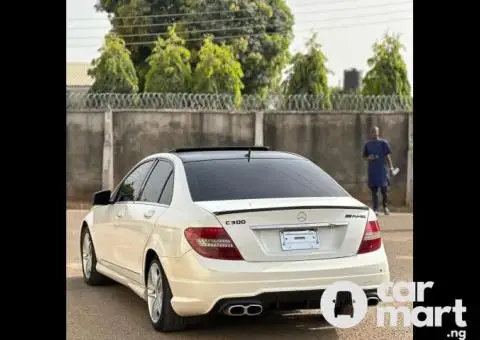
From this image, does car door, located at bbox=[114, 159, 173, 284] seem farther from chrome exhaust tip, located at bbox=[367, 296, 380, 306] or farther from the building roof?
the building roof

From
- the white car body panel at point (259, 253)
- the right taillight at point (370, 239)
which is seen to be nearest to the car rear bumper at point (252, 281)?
the white car body panel at point (259, 253)

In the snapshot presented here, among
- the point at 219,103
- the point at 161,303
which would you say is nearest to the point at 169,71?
the point at 219,103

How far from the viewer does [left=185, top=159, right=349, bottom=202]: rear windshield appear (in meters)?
6.80

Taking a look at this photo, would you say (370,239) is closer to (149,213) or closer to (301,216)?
(301,216)

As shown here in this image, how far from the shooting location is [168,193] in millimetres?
7078

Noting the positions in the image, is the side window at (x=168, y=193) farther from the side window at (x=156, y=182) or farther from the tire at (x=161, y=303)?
the tire at (x=161, y=303)

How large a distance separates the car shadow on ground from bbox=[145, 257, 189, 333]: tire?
0.23ft

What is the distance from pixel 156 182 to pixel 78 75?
16.3 metres

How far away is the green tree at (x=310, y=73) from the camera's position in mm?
22531
